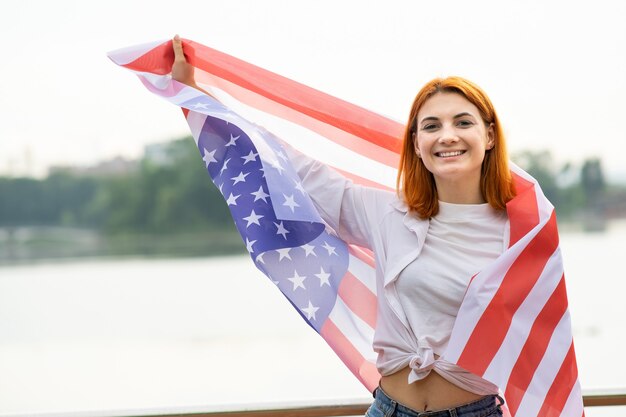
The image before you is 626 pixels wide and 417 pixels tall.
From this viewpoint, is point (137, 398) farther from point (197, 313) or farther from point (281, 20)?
point (281, 20)

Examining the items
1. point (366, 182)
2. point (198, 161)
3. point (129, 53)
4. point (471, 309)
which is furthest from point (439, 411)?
point (198, 161)

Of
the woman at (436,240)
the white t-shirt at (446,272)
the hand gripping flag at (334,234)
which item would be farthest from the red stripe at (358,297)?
the white t-shirt at (446,272)

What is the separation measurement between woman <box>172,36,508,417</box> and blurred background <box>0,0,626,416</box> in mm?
9271

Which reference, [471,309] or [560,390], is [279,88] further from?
[560,390]

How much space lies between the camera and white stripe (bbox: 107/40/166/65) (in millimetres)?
2113

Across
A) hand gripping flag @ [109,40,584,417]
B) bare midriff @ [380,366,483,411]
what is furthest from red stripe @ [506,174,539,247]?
bare midriff @ [380,366,483,411]

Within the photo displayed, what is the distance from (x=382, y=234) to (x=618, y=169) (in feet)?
64.1

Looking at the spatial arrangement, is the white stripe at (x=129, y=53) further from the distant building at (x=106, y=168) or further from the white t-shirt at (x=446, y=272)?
the distant building at (x=106, y=168)

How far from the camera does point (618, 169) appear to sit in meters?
19.6

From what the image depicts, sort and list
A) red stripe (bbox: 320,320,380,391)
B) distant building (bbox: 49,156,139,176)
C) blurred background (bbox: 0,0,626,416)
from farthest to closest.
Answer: distant building (bbox: 49,156,139,176) < blurred background (bbox: 0,0,626,416) < red stripe (bbox: 320,320,380,391)

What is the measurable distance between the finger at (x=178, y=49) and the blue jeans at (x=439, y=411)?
3.65 ft

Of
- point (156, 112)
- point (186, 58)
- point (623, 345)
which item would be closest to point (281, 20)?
point (156, 112)

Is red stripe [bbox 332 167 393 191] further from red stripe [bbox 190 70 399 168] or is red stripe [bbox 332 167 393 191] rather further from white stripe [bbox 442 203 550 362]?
white stripe [bbox 442 203 550 362]

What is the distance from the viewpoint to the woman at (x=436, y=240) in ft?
5.50
